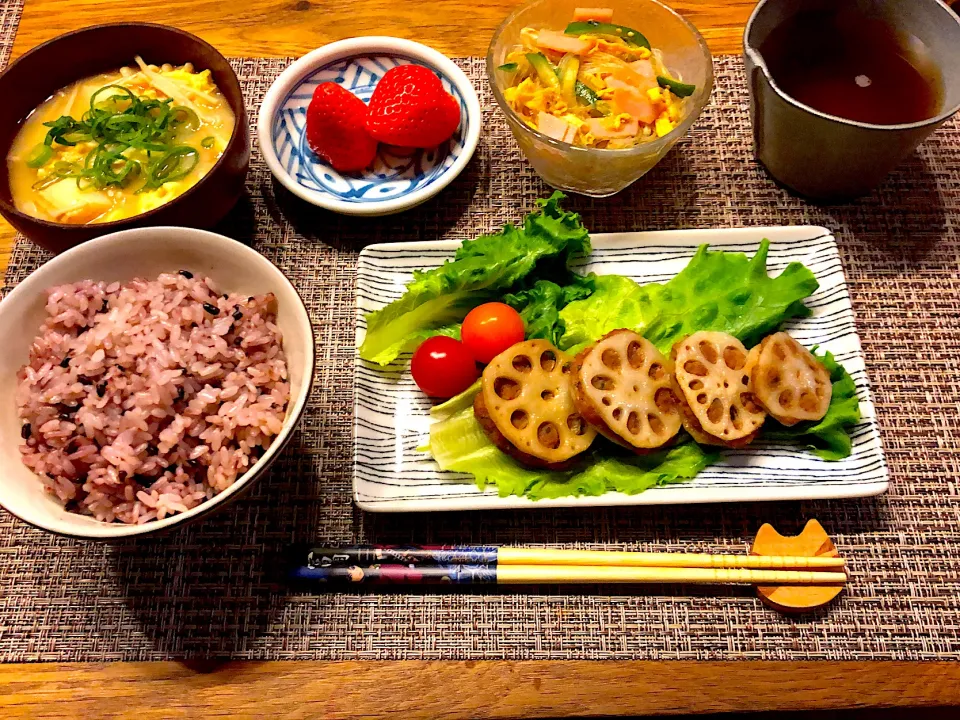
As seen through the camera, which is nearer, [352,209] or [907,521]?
[907,521]

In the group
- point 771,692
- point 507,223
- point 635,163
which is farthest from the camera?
point 507,223

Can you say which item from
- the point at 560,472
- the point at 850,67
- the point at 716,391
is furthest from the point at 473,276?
the point at 850,67

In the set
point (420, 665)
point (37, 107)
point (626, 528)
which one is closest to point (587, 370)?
point (626, 528)

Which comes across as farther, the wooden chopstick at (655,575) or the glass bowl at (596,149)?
the glass bowl at (596,149)

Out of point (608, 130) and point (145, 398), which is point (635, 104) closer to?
point (608, 130)

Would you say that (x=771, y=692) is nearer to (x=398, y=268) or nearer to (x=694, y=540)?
(x=694, y=540)

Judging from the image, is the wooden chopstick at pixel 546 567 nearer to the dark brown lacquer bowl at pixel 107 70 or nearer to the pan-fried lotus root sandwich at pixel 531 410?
the pan-fried lotus root sandwich at pixel 531 410

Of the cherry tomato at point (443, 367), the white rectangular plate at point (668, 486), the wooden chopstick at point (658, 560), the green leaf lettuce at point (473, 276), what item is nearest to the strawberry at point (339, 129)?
the white rectangular plate at point (668, 486)
